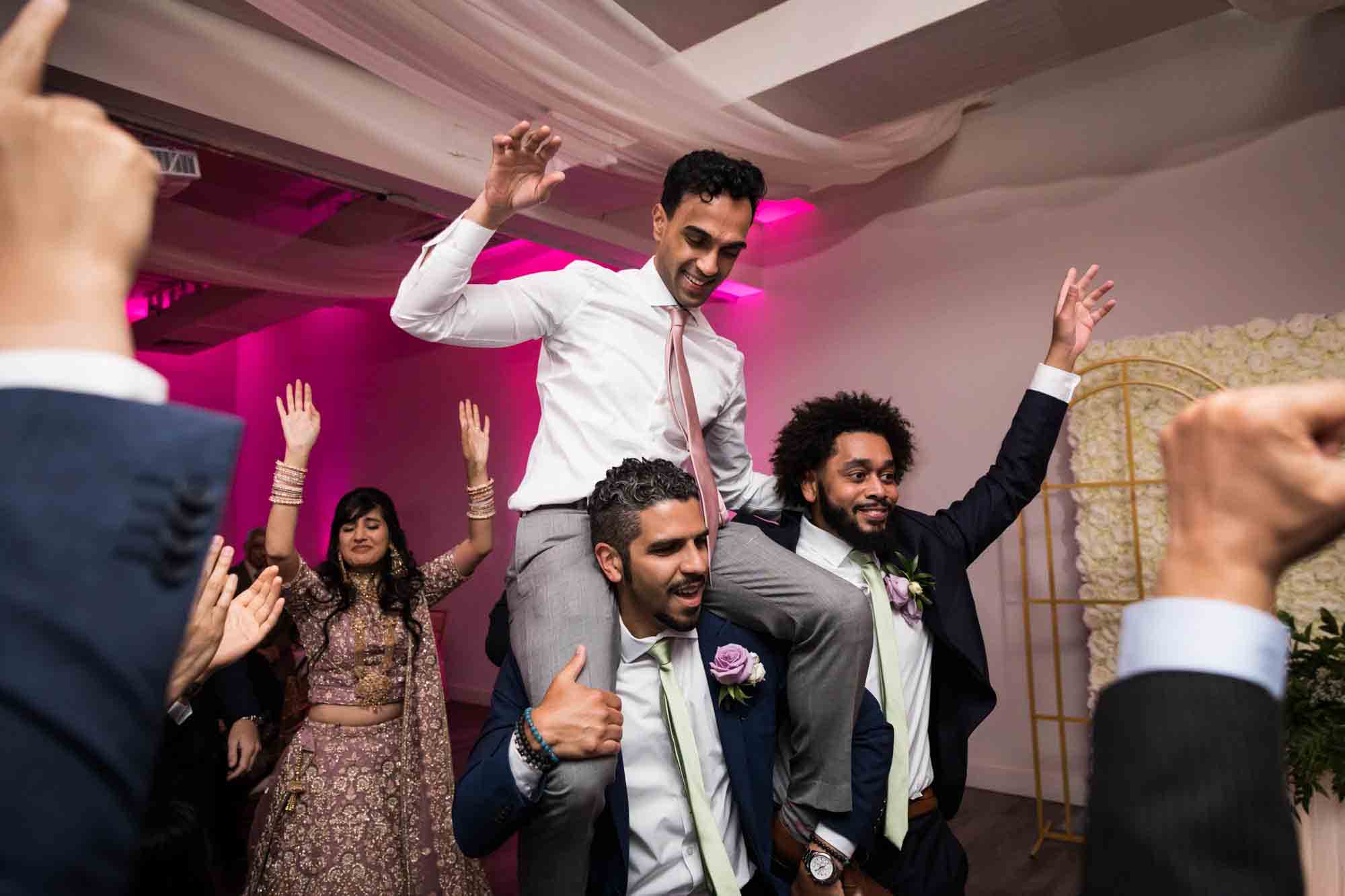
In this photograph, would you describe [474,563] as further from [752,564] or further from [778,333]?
[778,333]

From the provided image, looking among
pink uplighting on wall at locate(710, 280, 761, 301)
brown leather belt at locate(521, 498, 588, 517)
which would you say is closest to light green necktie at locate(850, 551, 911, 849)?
brown leather belt at locate(521, 498, 588, 517)

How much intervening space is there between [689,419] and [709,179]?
626mm

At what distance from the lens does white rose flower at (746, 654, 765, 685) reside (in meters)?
2.20

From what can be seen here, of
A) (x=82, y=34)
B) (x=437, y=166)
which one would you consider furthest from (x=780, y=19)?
(x=82, y=34)

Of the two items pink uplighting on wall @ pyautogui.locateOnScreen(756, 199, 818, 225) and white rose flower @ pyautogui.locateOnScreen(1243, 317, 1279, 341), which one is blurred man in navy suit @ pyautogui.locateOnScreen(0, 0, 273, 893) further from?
pink uplighting on wall @ pyautogui.locateOnScreen(756, 199, 818, 225)

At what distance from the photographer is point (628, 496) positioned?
6.95ft

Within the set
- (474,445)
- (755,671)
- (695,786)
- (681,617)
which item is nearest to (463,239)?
(681,617)

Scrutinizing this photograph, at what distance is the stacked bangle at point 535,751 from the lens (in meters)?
1.78

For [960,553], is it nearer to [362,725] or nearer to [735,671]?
[735,671]

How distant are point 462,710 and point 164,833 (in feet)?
19.3

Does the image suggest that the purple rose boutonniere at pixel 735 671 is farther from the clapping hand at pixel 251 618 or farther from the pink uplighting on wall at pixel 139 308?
the pink uplighting on wall at pixel 139 308

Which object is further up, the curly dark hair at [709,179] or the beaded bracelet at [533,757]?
the curly dark hair at [709,179]

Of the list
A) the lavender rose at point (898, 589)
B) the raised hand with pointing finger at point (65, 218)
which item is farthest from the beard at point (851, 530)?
the raised hand with pointing finger at point (65, 218)

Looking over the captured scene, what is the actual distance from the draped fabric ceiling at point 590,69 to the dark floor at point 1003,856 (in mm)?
2975
